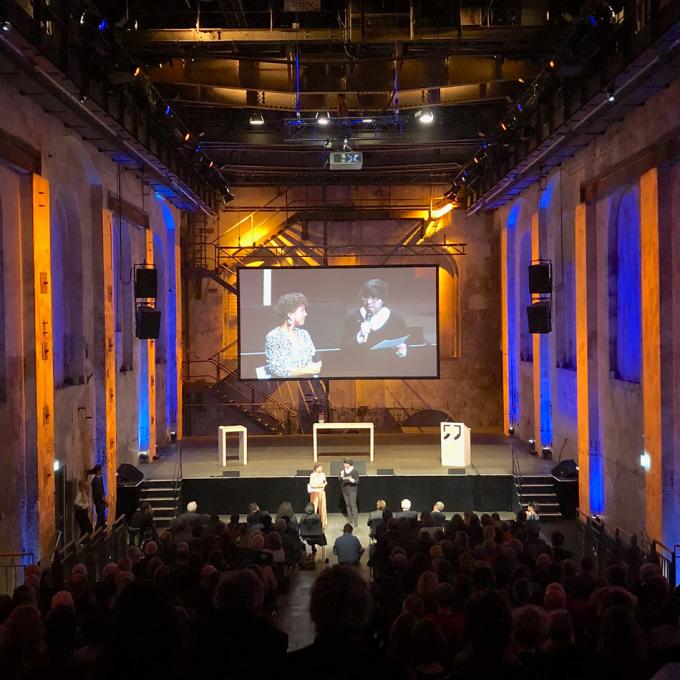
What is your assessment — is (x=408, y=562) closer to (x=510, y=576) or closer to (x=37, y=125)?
(x=510, y=576)

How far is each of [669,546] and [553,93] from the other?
797cm

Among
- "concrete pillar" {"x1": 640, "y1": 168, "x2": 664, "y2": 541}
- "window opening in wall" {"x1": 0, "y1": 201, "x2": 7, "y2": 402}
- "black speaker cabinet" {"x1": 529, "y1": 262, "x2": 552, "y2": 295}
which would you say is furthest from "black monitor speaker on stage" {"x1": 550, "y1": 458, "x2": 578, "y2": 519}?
"window opening in wall" {"x1": 0, "y1": 201, "x2": 7, "y2": 402}

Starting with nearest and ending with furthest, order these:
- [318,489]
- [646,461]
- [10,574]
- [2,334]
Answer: [10,574] < [2,334] < [646,461] < [318,489]

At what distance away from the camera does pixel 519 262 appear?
954 inches

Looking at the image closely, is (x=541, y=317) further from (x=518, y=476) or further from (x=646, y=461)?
(x=646, y=461)

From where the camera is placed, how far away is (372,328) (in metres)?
22.3

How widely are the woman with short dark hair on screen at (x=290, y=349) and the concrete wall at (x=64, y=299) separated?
3607mm

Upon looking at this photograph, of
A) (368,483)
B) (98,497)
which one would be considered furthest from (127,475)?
(368,483)

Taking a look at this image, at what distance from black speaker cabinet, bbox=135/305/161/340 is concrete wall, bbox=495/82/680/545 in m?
9.15

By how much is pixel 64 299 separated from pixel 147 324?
7.59ft

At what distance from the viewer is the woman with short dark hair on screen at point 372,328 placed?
22.2m

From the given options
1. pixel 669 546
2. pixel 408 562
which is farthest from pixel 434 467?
pixel 408 562

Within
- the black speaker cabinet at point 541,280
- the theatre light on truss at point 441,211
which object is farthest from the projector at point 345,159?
the theatre light on truss at point 441,211

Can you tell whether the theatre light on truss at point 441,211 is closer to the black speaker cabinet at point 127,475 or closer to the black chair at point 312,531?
the black speaker cabinet at point 127,475
